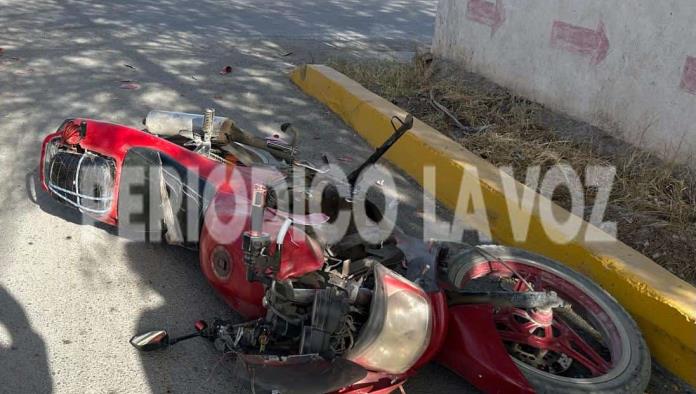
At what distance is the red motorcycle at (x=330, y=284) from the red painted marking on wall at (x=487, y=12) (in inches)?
142

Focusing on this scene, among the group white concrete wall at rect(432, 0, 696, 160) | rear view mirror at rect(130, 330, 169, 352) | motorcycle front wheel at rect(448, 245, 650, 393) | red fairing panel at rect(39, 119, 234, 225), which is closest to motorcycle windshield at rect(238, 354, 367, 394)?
rear view mirror at rect(130, 330, 169, 352)

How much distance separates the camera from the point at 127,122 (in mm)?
5852

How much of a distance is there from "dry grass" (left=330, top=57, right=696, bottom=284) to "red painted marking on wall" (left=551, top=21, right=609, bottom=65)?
2.06 feet

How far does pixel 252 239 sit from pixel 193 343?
0.80 meters

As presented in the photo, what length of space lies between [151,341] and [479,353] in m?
1.52

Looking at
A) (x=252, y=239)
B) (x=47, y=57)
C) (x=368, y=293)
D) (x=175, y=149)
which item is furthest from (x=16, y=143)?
(x=368, y=293)

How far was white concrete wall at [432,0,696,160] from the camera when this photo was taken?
4789mm

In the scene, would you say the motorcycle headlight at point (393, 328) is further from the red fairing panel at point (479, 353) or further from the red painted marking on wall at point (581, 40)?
the red painted marking on wall at point (581, 40)

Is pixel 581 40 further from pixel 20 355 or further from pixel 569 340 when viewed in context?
pixel 20 355

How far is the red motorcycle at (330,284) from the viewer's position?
8.91 feet

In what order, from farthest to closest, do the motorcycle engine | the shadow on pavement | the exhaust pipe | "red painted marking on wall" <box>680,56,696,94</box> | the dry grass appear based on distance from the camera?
1. "red painted marking on wall" <box>680,56,696,94</box>
2. the exhaust pipe
3. the dry grass
4. the shadow on pavement
5. the motorcycle engine

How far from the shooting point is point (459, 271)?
11.0 feet

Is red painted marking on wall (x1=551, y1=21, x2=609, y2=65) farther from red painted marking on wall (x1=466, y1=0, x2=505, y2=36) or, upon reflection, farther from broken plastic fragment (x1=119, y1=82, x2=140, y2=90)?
broken plastic fragment (x1=119, y1=82, x2=140, y2=90)

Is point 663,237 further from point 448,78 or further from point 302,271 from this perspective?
point 448,78
